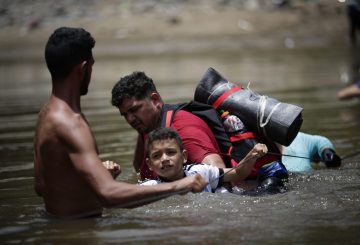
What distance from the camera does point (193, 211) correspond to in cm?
570

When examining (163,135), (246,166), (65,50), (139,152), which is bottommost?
(139,152)

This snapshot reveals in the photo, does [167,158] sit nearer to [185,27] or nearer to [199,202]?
[199,202]

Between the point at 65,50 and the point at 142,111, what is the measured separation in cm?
144

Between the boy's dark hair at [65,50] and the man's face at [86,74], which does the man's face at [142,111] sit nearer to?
the man's face at [86,74]

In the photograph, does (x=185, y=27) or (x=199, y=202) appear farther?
(x=185, y=27)

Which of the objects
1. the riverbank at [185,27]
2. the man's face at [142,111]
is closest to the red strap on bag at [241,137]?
the man's face at [142,111]

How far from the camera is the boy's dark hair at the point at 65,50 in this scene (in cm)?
483

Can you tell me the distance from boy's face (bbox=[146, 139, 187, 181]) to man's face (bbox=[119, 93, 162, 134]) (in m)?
0.47

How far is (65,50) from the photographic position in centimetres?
482

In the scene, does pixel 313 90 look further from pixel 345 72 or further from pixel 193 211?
pixel 193 211

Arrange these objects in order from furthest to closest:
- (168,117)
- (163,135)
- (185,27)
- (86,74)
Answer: (185,27) → (168,117) → (163,135) → (86,74)

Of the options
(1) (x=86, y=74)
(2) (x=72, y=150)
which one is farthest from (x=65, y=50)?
(2) (x=72, y=150)

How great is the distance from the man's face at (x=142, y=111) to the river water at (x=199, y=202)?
640mm

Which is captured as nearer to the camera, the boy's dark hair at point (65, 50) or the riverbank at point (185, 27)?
the boy's dark hair at point (65, 50)
